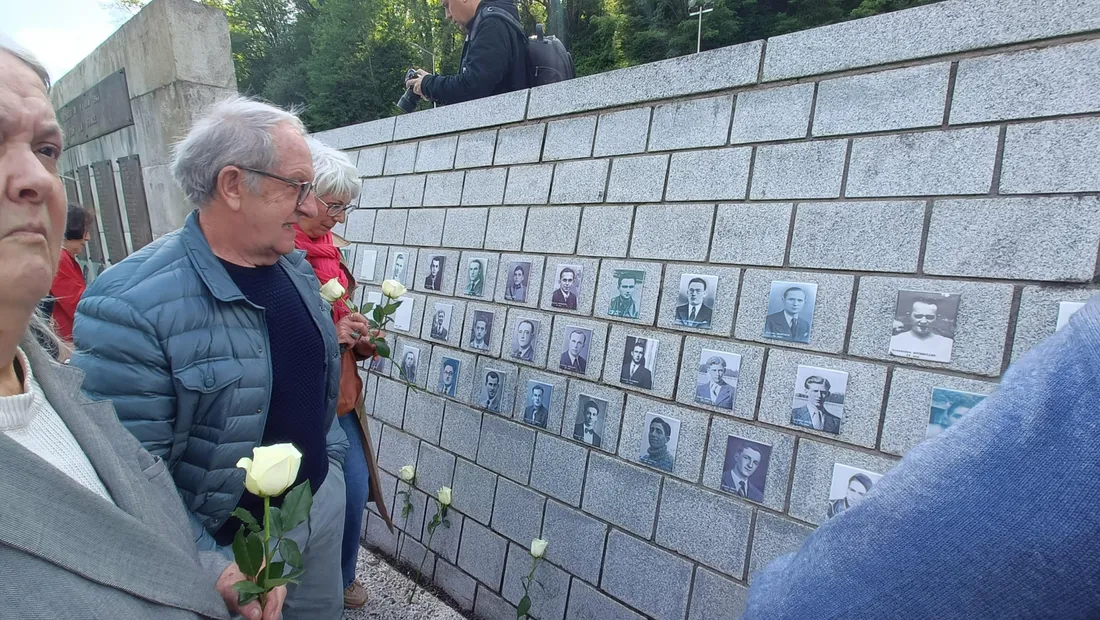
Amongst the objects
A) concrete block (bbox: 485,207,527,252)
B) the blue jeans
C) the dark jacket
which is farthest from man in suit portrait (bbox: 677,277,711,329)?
the dark jacket

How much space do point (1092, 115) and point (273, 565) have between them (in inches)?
89.1

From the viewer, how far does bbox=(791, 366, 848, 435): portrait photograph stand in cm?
190

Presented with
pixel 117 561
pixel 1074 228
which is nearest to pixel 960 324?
pixel 1074 228

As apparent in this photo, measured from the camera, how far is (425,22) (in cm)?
2386

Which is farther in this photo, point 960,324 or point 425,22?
point 425,22

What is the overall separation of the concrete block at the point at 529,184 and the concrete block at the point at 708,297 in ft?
2.87

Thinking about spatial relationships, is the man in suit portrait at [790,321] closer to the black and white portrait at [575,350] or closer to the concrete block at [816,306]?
the concrete block at [816,306]

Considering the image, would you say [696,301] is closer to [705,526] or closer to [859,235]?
[859,235]

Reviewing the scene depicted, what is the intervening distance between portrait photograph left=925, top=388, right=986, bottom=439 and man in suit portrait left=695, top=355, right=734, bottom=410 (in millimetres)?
623

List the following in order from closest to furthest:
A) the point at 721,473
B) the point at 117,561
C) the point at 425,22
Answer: the point at 117,561 < the point at 721,473 < the point at 425,22

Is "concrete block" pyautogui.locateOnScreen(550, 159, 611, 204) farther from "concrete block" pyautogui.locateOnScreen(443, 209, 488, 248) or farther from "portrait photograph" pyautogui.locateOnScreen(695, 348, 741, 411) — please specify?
"portrait photograph" pyautogui.locateOnScreen(695, 348, 741, 411)

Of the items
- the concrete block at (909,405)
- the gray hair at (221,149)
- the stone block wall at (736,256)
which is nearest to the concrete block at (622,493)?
the stone block wall at (736,256)

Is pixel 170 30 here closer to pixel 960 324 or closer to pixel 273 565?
pixel 273 565

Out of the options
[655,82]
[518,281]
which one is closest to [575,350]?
[518,281]
